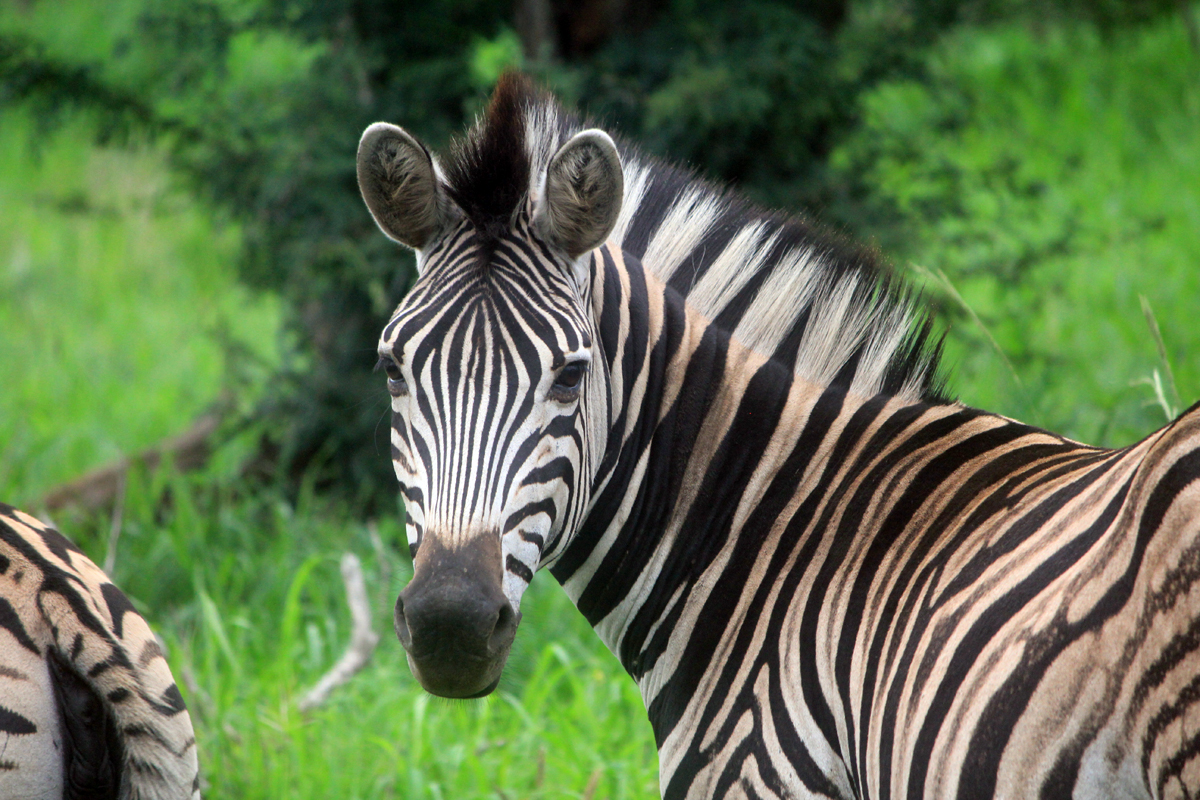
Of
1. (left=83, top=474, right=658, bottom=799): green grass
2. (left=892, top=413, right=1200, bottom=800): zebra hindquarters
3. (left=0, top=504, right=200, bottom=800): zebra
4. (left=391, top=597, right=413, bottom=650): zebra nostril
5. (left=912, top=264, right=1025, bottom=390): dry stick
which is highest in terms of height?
(left=912, top=264, right=1025, bottom=390): dry stick

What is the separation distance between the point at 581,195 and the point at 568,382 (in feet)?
1.33

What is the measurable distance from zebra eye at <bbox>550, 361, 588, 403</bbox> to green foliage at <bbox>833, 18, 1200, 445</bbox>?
110cm

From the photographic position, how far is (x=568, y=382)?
212cm

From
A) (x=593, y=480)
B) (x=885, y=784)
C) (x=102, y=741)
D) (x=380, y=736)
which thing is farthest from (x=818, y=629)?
(x=380, y=736)

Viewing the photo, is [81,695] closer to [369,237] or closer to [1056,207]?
[369,237]

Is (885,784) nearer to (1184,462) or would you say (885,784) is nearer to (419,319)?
(1184,462)

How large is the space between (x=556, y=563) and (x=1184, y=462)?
55.1 inches

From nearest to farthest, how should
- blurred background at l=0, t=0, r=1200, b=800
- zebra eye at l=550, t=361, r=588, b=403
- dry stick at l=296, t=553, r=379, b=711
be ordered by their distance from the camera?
1. zebra eye at l=550, t=361, r=588, b=403
2. dry stick at l=296, t=553, r=379, b=711
3. blurred background at l=0, t=0, r=1200, b=800

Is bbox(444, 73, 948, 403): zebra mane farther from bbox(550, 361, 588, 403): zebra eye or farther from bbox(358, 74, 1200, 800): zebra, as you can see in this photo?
bbox(550, 361, 588, 403): zebra eye

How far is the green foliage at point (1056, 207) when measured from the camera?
5.70 metres

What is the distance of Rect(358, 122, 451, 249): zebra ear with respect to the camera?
7.32 feet

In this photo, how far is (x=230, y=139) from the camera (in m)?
5.61

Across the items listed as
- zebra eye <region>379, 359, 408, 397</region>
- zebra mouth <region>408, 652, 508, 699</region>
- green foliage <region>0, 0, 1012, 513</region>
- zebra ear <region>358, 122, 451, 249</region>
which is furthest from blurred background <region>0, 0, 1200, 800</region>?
zebra ear <region>358, 122, 451, 249</region>

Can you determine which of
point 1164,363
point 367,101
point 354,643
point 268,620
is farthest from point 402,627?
point 367,101
